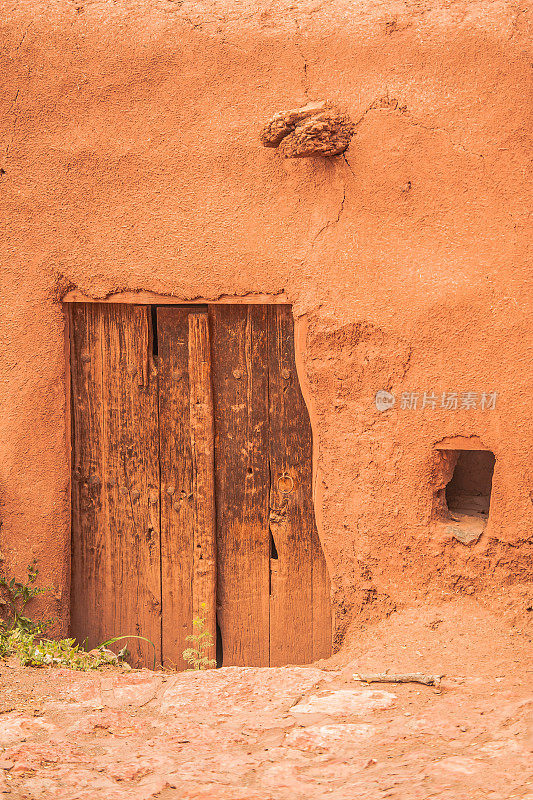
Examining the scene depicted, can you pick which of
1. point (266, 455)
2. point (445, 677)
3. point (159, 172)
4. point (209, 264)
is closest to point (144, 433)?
point (266, 455)

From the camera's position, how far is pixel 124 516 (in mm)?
3584

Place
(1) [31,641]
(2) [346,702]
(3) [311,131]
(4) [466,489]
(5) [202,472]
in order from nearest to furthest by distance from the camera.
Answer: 1. (2) [346,702]
2. (3) [311,131]
3. (1) [31,641]
4. (4) [466,489]
5. (5) [202,472]

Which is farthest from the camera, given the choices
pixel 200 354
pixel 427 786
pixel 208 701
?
pixel 200 354

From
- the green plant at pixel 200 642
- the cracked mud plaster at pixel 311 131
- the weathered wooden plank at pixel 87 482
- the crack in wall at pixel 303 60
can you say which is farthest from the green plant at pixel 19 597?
the crack in wall at pixel 303 60

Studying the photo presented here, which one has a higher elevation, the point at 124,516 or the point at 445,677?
the point at 124,516

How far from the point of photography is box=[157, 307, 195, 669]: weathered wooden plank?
11.4 feet

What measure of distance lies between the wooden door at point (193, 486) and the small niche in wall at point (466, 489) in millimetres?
607

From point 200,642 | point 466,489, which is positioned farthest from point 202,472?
point 466,489

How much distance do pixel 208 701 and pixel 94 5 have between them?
2.80 m

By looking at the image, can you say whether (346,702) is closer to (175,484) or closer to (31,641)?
(175,484)

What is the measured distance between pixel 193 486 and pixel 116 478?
1.19 ft

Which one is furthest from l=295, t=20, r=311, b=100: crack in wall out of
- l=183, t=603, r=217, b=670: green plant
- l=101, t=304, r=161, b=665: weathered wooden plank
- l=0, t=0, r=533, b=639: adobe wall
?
l=183, t=603, r=217, b=670: green plant

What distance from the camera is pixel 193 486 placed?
11.6ft

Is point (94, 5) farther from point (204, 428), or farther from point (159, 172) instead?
point (204, 428)
